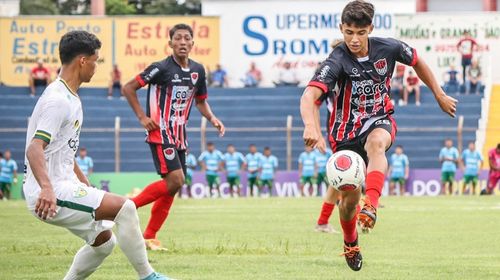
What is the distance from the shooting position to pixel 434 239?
14.7 metres

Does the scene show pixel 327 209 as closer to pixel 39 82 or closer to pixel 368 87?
pixel 368 87

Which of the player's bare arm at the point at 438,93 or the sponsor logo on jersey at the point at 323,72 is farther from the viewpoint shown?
the player's bare arm at the point at 438,93

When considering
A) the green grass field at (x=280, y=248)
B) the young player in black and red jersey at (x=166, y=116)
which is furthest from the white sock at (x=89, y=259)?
the young player in black and red jersey at (x=166, y=116)

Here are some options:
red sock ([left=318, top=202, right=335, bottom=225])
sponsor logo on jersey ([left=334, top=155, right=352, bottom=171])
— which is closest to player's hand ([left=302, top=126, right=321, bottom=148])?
sponsor logo on jersey ([left=334, top=155, right=352, bottom=171])

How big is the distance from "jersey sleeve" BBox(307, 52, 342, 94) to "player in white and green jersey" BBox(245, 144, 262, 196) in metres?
25.7

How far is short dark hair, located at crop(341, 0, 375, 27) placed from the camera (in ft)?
32.2

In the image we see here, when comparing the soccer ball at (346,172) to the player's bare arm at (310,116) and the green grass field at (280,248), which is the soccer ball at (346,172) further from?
the green grass field at (280,248)

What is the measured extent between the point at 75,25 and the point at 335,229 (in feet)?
94.4

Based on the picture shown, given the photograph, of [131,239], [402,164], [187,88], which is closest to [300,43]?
[402,164]

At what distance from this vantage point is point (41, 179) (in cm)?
774

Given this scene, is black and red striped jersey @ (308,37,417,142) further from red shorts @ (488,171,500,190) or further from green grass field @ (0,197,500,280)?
red shorts @ (488,171,500,190)

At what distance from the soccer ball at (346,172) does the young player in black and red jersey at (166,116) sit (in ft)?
10.8

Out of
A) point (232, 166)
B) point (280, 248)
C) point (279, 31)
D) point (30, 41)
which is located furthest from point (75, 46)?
point (30, 41)

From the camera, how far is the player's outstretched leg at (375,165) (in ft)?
30.7
